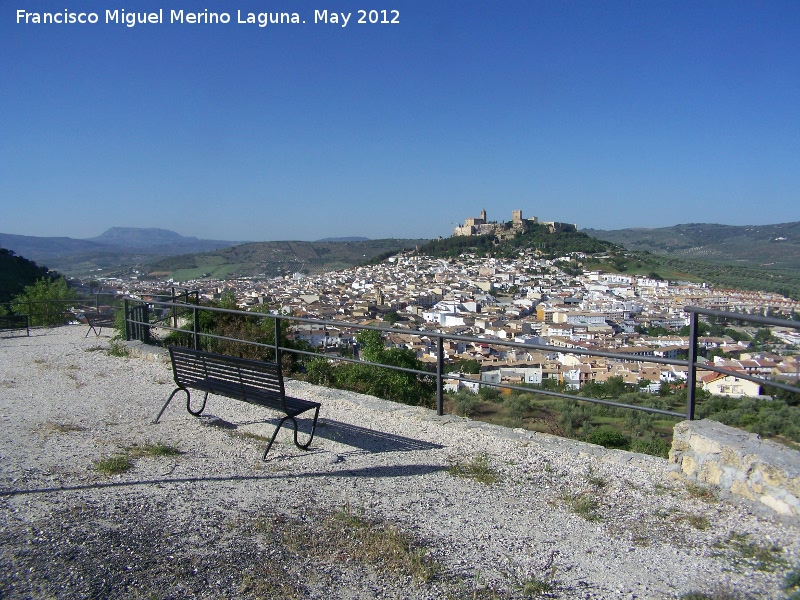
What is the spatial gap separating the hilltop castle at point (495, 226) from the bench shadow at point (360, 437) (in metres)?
51.3

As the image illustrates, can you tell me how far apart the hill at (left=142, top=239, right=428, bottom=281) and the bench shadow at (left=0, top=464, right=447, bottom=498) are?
30.4 metres

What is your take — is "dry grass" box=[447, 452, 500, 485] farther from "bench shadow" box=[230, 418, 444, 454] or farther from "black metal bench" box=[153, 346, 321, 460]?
"black metal bench" box=[153, 346, 321, 460]

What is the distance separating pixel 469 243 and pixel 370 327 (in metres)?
48.5

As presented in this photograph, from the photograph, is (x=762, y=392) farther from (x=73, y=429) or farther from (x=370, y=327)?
(x=73, y=429)

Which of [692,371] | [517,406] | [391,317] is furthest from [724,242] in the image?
[692,371]

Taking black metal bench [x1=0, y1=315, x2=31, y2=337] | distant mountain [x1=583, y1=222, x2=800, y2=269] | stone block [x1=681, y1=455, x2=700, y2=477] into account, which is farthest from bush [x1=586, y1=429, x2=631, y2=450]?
distant mountain [x1=583, y1=222, x2=800, y2=269]

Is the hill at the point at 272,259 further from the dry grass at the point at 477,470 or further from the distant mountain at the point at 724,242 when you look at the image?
the dry grass at the point at 477,470

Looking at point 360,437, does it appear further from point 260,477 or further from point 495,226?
point 495,226

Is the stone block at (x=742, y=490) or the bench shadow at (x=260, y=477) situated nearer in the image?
the stone block at (x=742, y=490)

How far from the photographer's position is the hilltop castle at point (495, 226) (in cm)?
5785

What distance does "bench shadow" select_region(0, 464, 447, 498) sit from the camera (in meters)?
4.15

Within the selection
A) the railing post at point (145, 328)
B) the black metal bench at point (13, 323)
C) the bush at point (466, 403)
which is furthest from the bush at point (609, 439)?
the black metal bench at point (13, 323)

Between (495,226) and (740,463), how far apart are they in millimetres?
59266

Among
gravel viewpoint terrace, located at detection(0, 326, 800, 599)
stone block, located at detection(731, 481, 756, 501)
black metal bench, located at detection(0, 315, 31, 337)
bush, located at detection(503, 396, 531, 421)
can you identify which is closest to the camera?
gravel viewpoint terrace, located at detection(0, 326, 800, 599)
